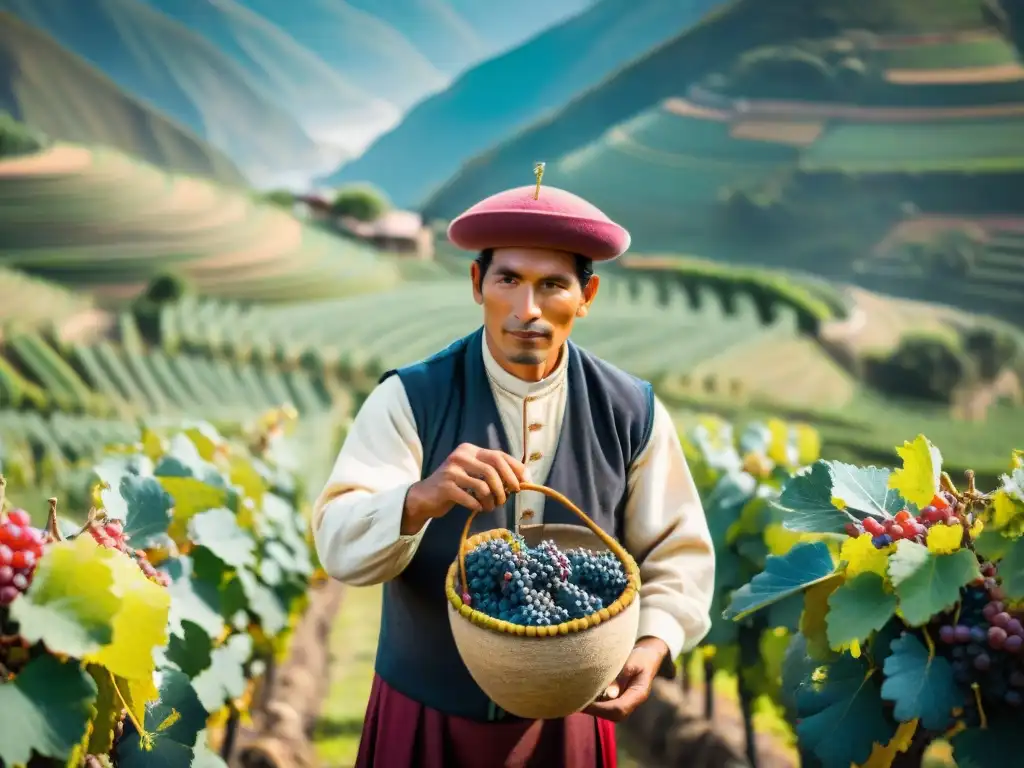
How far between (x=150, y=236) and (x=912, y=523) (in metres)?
7.52

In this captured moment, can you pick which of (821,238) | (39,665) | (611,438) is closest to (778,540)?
(611,438)

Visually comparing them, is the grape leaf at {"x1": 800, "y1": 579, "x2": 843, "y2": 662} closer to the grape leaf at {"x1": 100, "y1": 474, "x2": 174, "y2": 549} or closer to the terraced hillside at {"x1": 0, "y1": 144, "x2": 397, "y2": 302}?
the grape leaf at {"x1": 100, "y1": 474, "x2": 174, "y2": 549}

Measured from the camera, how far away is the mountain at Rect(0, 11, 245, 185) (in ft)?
25.6

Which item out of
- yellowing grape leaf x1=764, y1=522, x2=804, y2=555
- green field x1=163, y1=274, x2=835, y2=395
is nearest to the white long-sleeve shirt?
yellowing grape leaf x1=764, y1=522, x2=804, y2=555

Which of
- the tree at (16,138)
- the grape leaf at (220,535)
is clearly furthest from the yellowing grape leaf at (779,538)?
the tree at (16,138)

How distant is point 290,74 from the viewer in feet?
30.5

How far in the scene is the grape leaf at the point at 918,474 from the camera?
1.42 m

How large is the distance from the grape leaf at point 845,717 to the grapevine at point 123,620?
0.93 m

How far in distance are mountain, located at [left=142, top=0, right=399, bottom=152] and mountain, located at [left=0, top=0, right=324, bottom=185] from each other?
11cm

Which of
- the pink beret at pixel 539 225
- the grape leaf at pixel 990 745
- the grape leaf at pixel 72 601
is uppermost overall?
the pink beret at pixel 539 225

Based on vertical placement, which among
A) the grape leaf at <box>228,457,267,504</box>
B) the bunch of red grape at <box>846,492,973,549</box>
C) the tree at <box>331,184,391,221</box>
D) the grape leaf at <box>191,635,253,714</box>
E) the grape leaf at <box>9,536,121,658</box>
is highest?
the tree at <box>331,184,391,221</box>

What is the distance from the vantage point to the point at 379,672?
5.53 ft

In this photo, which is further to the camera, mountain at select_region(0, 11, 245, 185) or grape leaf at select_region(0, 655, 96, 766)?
mountain at select_region(0, 11, 245, 185)

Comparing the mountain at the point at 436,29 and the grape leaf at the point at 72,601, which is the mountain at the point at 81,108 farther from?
the grape leaf at the point at 72,601
